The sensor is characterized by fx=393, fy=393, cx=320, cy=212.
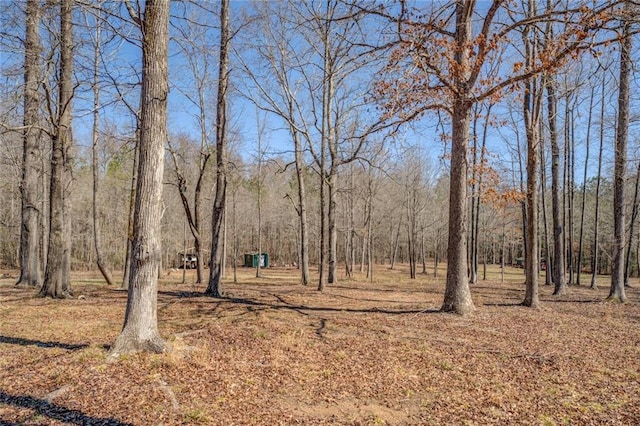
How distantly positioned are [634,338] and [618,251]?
19.7 ft

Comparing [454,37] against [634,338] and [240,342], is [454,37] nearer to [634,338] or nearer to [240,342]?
[634,338]

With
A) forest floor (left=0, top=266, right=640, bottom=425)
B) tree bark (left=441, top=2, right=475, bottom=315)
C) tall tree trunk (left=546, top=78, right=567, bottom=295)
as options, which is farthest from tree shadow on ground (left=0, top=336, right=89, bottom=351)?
tall tree trunk (left=546, top=78, right=567, bottom=295)

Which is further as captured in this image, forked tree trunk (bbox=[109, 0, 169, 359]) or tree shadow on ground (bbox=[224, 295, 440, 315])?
tree shadow on ground (bbox=[224, 295, 440, 315])

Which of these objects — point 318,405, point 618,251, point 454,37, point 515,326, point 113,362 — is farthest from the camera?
point 618,251

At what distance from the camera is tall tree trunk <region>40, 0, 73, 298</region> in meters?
8.91

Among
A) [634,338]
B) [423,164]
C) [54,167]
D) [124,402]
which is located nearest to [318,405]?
[124,402]

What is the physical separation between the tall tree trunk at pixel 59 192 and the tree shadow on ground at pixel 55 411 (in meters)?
6.30

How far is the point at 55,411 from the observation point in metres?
3.22

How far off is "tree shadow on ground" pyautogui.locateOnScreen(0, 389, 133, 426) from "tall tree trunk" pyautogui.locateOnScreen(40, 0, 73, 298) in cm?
630

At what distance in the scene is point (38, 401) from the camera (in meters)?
3.39

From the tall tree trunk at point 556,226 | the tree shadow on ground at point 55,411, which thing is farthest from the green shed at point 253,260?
the tree shadow on ground at point 55,411

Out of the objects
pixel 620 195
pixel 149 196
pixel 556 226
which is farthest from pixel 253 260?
pixel 149 196

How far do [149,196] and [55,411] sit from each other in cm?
240

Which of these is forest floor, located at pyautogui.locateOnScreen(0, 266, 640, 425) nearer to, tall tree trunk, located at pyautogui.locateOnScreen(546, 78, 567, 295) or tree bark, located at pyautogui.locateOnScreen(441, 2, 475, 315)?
tree bark, located at pyautogui.locateOnScreen(441, 2, 475, 315)
